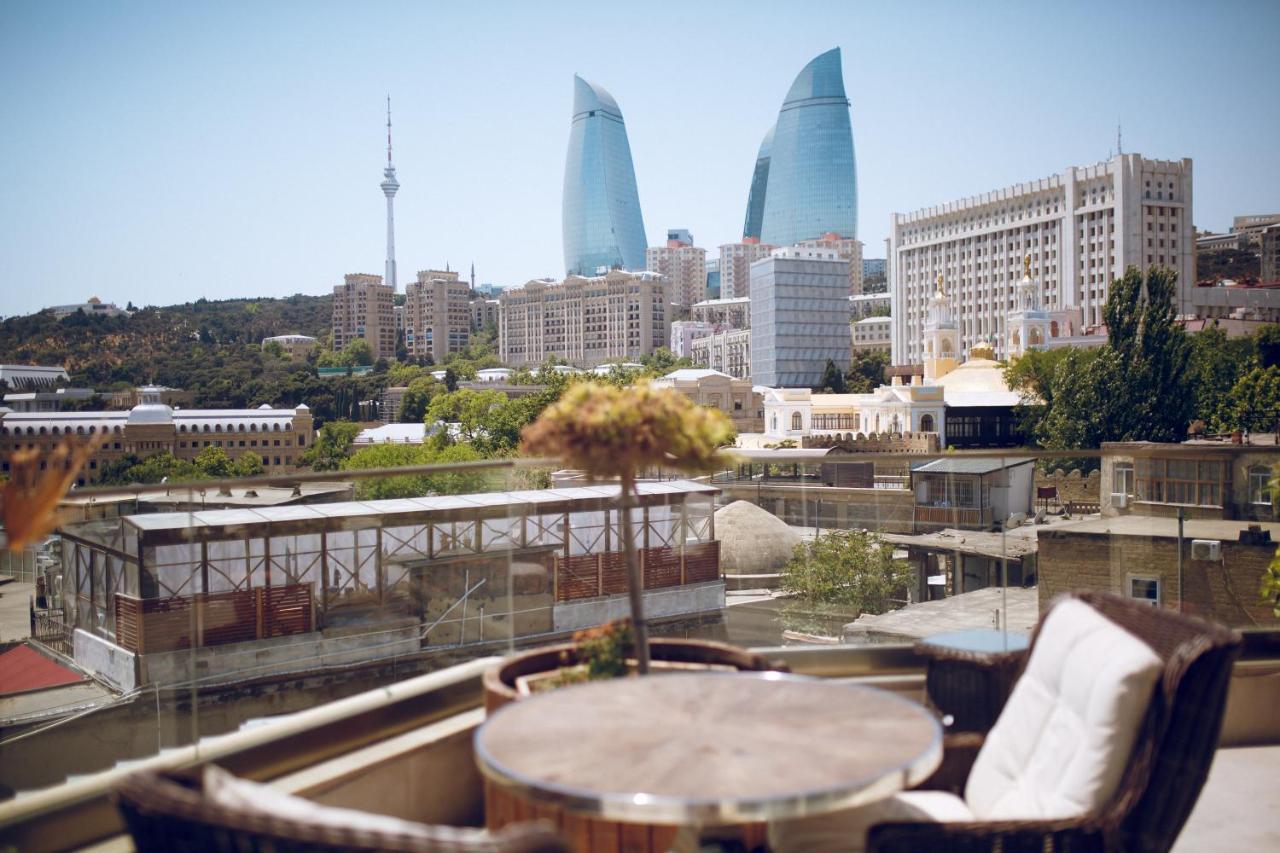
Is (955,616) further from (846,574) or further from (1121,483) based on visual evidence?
(846,574)

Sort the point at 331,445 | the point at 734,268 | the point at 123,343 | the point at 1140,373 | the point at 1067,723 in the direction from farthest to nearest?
1. the point at 734,268
2. the point at 123,343
3. the point at 331,445
4. the point at 1140,373
5. the point at 1067,723

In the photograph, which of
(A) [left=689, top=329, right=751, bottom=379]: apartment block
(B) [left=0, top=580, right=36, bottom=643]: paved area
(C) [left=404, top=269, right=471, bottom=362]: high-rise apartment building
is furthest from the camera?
(C) [left=404, top=269, right=471, bottom=362]: high-rise apartment building

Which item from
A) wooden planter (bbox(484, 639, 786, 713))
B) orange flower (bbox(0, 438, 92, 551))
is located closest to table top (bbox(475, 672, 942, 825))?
wooden planter (bbox(484, 639, 786, 713))

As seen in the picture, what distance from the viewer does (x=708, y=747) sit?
6.93 feet

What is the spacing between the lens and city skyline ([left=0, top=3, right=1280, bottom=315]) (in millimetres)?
79688

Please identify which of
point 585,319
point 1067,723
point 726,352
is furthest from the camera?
point 585,319

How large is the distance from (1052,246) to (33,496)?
10849 centimetres

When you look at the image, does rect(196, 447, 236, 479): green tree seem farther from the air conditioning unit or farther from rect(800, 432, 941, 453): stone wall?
the air conditioning unit

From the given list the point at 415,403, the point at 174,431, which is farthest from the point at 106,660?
the point at 415,403

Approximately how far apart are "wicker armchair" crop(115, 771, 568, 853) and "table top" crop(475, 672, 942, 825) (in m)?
0.55

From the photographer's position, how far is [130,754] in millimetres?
3332

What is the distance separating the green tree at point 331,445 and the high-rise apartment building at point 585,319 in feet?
179

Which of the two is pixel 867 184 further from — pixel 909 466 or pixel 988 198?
pixel 909 466

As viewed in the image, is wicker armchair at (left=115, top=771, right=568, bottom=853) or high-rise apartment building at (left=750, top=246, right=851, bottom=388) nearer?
wicker armchair at (left=115, top=771, right=568, bottom=853)
